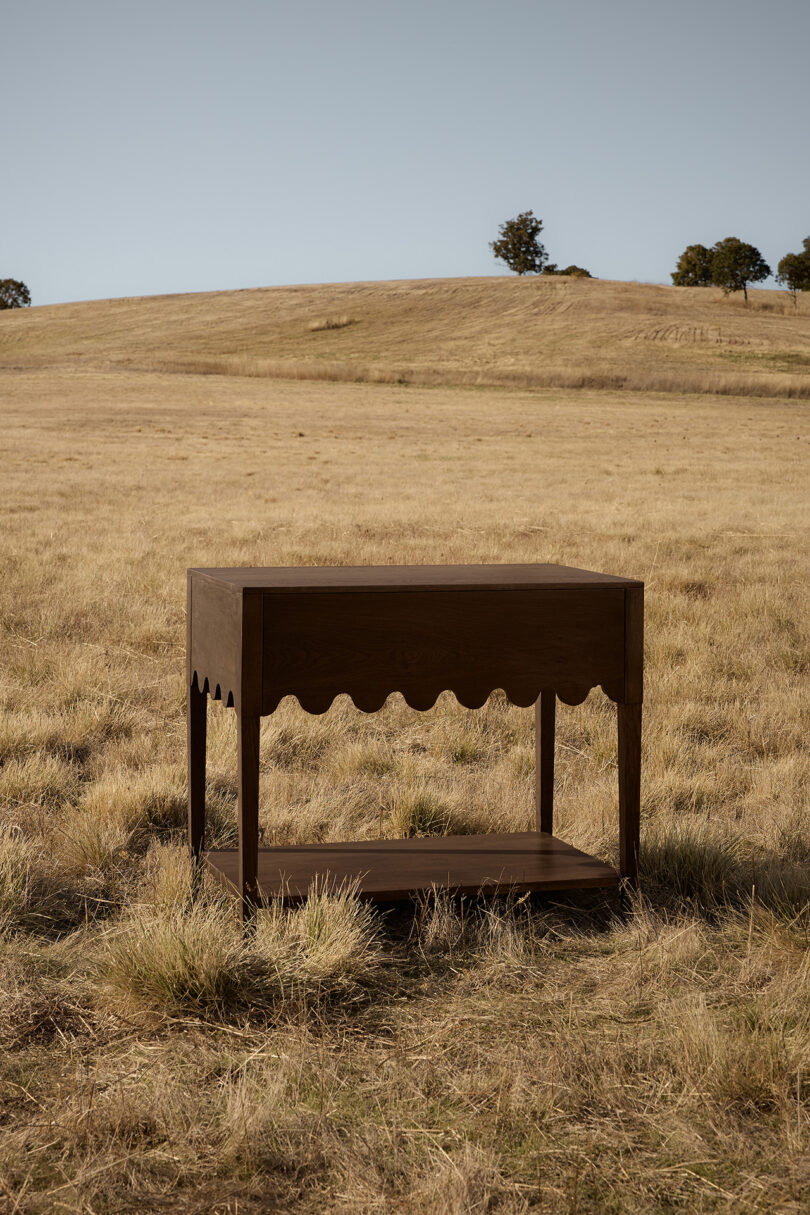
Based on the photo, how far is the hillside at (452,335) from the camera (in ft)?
165

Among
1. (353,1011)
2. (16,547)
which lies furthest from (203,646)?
(16,547)

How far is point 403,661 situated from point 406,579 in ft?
0.88

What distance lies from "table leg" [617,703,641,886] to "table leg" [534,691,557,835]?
526 mm

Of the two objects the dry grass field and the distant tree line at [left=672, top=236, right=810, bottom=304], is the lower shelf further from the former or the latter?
the distant tree line at [left=672, top=236, right=810, bottom=304]

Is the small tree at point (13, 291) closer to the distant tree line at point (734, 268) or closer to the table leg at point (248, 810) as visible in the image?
the distant tree line at point (734, 268)

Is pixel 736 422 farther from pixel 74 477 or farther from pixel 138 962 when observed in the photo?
pixel 138 962

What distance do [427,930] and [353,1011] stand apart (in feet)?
1.58

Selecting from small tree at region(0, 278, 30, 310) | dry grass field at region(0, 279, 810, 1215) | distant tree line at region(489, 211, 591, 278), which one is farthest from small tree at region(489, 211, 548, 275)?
dry grass field at region(0, 279, 810, 1215)

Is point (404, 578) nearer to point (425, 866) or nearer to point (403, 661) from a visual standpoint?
point (403, 661)

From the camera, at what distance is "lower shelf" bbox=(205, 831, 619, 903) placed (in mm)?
3602

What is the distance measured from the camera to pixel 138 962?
298cm

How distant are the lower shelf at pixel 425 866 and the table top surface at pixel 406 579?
93 centimetres

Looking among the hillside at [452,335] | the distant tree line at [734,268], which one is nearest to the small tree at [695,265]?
the distant tree line at [734,268]

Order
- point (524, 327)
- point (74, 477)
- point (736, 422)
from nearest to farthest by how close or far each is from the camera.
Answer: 1. point (74, 477)
2. point (736, 422)
3. point (524, 327)
